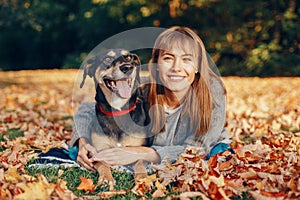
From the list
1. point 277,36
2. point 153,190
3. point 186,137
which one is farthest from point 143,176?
point 277,36

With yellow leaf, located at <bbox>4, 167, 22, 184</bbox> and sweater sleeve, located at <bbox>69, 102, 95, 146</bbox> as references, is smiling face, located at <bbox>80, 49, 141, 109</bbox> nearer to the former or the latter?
sweater sleeve, located at <bbox>69, 102, 95, 146</bbox>

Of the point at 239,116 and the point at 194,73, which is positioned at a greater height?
the point at 194,73

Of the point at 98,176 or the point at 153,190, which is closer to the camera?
the point at 153,190

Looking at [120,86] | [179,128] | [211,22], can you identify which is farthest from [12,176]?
[211,22]

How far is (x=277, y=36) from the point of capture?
14.5 metres

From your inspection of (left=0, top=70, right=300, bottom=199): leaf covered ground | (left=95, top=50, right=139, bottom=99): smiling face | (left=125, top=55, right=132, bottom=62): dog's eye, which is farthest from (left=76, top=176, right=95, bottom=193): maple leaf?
(left=125, top=55, right=132, bottom=62): dog's eye

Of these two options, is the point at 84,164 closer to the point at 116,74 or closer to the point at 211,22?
the point at 116,74

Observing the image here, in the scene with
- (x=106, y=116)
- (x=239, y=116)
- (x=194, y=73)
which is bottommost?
(x=239, y=116)

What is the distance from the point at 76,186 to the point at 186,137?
3.63 ft

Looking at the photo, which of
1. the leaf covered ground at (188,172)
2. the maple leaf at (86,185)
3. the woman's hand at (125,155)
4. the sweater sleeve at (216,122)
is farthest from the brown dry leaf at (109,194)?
the sweater sleeve at (216,122)

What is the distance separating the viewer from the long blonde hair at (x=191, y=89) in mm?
3658

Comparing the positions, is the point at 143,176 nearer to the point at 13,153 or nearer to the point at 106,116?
the point at 106,116

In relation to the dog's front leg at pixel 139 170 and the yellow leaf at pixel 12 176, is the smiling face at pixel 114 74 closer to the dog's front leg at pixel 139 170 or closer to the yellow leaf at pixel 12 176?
the dog's front leg at pixel 139 170

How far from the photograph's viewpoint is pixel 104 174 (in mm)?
3209
